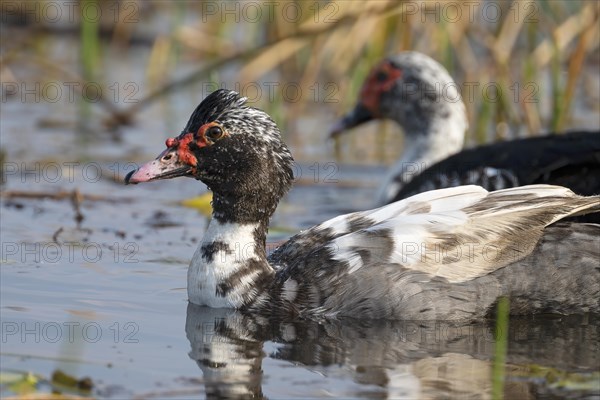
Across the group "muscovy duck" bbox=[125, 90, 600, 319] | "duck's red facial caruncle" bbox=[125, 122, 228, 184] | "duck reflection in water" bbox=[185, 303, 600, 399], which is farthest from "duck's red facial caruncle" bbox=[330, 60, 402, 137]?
"duck reflection in water" bbox=[185, 303, 600, 399]

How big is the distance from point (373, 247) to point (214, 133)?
48.0 inches

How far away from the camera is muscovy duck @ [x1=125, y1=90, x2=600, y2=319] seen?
746 centimetres

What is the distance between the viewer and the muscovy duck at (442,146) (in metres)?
9.61

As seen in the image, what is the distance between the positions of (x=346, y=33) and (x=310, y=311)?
23.9 ft

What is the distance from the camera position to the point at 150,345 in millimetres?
6789

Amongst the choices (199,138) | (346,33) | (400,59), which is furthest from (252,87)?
(199,138)

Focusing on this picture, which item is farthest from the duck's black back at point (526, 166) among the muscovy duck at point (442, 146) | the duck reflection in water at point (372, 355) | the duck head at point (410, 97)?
the duck reflection in water at point (372, 355)

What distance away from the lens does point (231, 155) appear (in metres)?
7.92

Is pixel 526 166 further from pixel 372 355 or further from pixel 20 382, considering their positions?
pixel 20 382

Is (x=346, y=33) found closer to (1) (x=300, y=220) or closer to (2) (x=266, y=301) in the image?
(1) (x=300, y=220)

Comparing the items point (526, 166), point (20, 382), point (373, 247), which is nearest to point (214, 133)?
point (373, 247)

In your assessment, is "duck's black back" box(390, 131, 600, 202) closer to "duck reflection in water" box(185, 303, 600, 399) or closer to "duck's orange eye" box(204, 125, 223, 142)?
"duck reflection in water" box(185, 303, 600, 399)

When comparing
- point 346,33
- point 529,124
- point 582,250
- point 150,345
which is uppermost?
point 346,33

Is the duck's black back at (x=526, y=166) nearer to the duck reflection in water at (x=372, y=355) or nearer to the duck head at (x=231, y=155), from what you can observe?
the duck reflection in water at (x=372, y=355)
